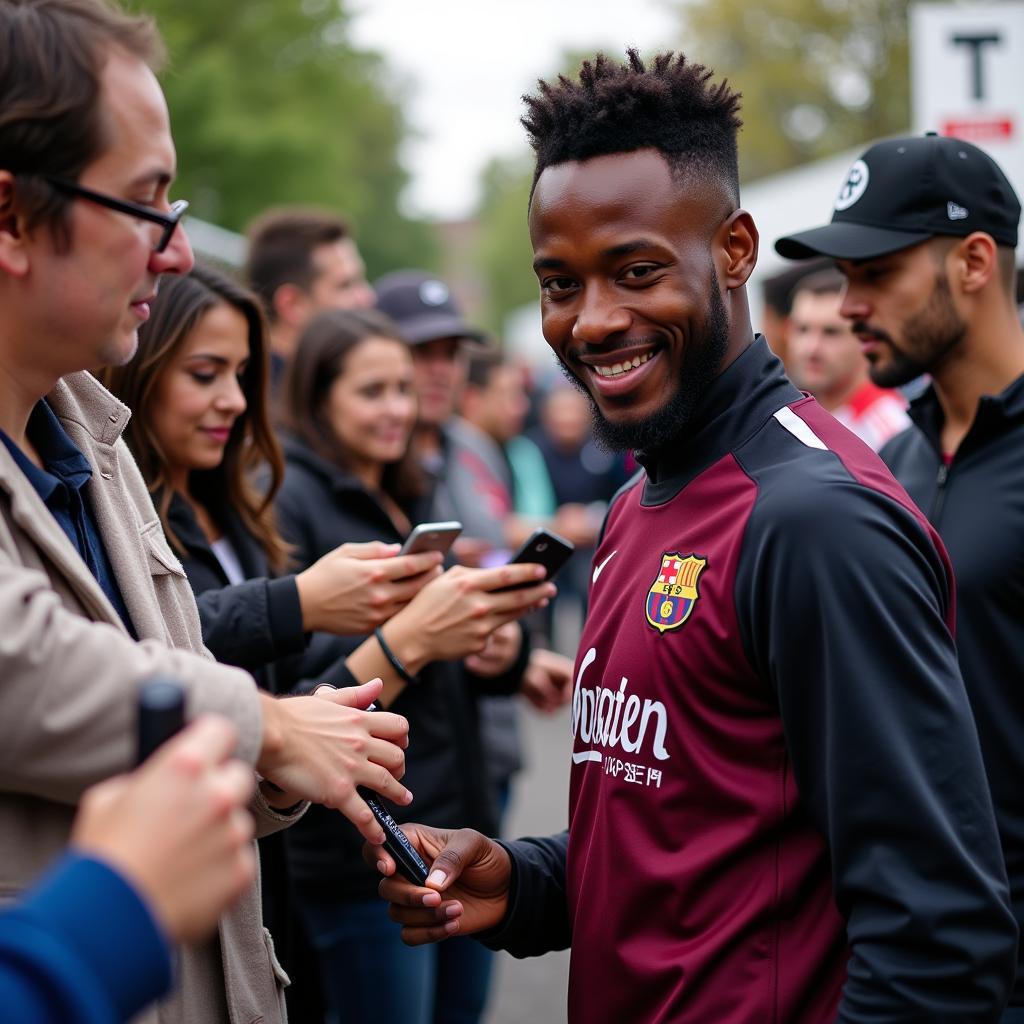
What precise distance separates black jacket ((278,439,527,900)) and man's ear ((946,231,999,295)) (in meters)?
1.72

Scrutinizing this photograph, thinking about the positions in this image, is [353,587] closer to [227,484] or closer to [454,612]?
[454,612]

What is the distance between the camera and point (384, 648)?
3039 millimetres

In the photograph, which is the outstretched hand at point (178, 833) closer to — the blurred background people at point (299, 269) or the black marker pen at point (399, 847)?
the black marker pen at point (399, 847)

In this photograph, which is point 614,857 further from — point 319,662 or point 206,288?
point 206,288

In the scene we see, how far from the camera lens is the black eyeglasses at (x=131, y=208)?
5.06ft

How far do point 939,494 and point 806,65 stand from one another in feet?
72.7

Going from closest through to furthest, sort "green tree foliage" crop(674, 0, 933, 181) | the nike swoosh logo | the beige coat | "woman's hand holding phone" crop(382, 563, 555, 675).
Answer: the beige coat, the nike swoosh logo, "woman's hand holding phone" crop(382, 563, 555, 675), "green tree foliage" crop(674, 0, 933, 181)

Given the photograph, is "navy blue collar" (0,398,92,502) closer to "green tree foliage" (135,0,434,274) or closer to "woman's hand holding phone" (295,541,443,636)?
"woman's hand holding phone" (295,541,443,636)

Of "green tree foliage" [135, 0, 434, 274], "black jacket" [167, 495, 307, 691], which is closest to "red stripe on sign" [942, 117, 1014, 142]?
"black jacket" [167, 495, 307, 691]

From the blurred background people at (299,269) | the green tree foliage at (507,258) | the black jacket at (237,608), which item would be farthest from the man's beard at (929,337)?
the green tree foliage at (507,258)

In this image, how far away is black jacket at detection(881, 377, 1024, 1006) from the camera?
7.98ft

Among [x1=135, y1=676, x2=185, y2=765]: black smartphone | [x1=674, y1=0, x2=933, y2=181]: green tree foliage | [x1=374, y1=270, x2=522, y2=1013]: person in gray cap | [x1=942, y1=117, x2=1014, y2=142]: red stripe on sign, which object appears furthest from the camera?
[x1=674, y1=0, x2=933, y2=181]: green tree foliage

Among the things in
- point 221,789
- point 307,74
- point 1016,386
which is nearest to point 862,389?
point 1016,386

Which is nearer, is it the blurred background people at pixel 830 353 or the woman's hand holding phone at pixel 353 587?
the woman's hand holding phone at pixel 353 587
